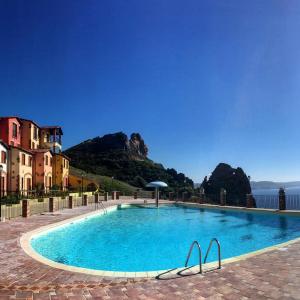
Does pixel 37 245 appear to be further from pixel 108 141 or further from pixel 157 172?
pixel 108 141

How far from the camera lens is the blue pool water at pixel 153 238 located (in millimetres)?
11555

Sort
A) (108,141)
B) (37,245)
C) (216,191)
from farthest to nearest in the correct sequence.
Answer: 1. (108,141)
2. (216,191)
3. (37,245)

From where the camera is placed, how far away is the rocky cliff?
76.3m

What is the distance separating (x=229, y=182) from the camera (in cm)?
7831

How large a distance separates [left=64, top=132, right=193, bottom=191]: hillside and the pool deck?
59.5 meters

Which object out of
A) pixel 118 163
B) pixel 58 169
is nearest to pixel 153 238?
pixel 58 169

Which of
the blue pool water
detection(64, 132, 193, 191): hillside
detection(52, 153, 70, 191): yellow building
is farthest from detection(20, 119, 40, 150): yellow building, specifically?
detection(64, 132, 193, 191): hillside

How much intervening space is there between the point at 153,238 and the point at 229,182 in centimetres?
6566

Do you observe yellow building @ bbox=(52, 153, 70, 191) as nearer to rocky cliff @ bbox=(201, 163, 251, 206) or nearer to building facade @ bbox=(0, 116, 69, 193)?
building facade @ bbox=(0, 116, 69, 193)

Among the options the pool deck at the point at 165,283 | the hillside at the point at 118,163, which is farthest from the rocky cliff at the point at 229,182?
the pool deck at the point at 165,283

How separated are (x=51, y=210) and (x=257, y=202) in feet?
55.8

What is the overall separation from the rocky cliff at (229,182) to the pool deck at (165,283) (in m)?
68.9

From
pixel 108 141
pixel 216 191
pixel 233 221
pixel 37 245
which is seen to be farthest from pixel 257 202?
pixel 108 141

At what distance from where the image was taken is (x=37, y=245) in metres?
12.5
